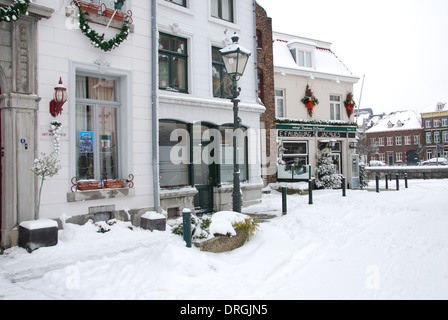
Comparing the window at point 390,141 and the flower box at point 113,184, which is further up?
the window at point 390,141

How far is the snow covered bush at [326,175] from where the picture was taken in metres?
20.7

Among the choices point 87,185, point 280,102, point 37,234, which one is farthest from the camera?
point 280,102

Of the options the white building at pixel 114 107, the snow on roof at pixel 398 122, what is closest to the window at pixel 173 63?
the white building at pixel 114 107

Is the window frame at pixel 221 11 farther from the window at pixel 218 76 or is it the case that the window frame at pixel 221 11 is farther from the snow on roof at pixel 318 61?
the snow on roof at pixel 318 61

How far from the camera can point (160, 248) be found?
620 cm

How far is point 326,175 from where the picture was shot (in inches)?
821

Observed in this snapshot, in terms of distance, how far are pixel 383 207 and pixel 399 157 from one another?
56770 mm

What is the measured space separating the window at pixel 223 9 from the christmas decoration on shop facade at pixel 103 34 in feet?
17.0

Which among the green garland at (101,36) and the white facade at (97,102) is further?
the green garland at (101,36)

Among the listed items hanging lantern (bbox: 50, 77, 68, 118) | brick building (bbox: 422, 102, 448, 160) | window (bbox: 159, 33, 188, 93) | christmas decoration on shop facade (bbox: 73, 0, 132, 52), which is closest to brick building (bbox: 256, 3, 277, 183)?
window (bbox: 159, 33, 188, 93)

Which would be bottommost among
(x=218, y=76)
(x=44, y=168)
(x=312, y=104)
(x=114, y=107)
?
(x=44, y=168)

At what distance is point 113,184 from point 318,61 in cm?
1862

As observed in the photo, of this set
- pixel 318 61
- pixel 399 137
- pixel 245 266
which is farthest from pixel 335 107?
pixel 399 137

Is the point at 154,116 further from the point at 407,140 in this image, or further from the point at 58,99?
the point at 407,140
